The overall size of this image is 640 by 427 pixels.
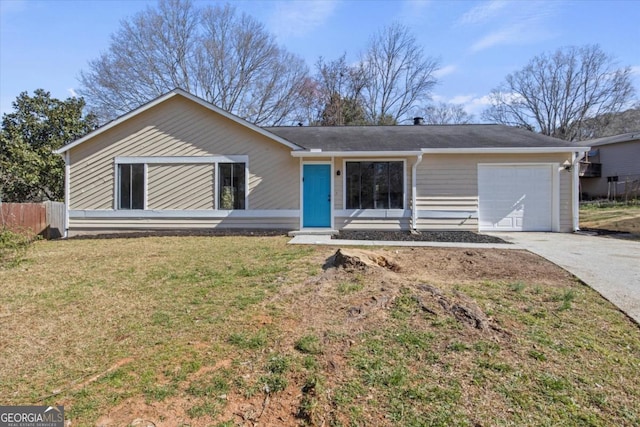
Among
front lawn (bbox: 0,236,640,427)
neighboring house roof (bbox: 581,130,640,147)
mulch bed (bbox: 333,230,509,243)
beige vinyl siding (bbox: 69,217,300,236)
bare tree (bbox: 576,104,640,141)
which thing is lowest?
front lawn (bbox: 0,236,640,427)

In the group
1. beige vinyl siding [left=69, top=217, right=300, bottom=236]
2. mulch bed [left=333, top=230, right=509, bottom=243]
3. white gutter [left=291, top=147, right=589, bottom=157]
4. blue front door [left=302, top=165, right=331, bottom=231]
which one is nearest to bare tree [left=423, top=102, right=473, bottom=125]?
white gutter [left=291, top=147, right=589, bottom=157]

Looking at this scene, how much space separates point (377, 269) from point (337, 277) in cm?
65

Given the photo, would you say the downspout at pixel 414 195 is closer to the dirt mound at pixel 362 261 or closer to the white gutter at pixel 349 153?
the white gutter at pixel 349 153

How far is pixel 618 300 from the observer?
14.6ft

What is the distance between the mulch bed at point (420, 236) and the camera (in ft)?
29.8

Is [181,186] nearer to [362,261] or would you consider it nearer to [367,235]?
[367,235]

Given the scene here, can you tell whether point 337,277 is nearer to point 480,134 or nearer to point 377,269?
point 377,269

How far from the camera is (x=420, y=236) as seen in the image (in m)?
9.80

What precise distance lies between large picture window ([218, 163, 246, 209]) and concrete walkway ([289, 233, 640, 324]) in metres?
2.54

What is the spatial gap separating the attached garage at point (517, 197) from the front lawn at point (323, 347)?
18.8ft

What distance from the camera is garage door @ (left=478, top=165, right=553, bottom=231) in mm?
11102

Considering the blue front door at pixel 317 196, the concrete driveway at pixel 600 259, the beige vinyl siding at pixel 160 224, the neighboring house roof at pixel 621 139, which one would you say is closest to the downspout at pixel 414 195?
the concrete driveway at pixel 600 259

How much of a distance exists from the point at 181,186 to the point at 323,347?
909 cm

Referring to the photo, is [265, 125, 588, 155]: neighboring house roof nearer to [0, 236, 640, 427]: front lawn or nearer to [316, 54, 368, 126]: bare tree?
[0, 236, 640, 427]: front lawn
